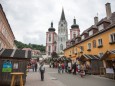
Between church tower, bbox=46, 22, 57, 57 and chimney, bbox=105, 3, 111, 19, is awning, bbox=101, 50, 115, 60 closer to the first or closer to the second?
chimney, bbox=105, 3, 111, 19

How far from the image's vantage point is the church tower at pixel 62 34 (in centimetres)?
9162

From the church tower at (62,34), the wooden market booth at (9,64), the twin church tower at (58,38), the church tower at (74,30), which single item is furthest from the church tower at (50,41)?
the wooden market booth at (9,64)

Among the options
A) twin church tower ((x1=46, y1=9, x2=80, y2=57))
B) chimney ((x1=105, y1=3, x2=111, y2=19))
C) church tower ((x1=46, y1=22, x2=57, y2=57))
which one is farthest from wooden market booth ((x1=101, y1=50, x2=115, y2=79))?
church tower ((x1=46, y1=22, x2=57, y2=57))

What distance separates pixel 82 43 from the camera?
3350cm

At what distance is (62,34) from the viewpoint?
95.4m

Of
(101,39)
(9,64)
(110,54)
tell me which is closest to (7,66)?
(9,64)

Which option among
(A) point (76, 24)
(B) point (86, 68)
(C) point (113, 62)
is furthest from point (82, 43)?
(A) point (76, 24)

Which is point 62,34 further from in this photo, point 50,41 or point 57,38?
point 50,41

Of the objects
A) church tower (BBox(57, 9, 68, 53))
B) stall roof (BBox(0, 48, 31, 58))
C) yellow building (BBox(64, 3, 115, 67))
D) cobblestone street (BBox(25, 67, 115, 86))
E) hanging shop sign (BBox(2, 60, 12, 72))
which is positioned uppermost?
church tower (BBox(57, 9, 68, 53))

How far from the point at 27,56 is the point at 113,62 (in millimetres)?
11044

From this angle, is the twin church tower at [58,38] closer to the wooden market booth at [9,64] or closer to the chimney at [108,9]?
the chimney at [108,9]

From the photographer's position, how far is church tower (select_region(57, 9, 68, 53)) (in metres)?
91.6

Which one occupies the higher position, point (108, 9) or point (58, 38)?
point (58, 38)

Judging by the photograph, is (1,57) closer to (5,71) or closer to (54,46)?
(5,71)
